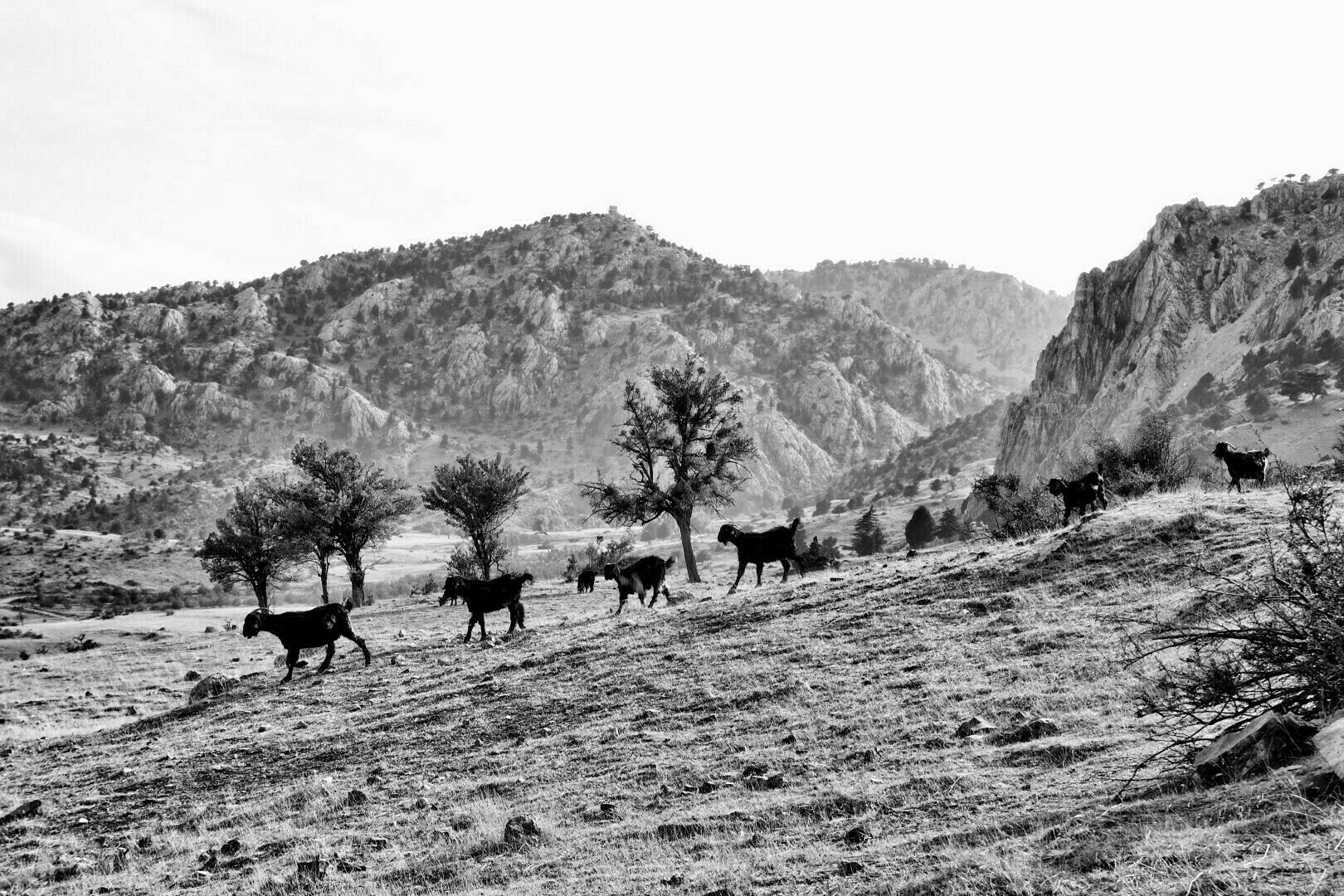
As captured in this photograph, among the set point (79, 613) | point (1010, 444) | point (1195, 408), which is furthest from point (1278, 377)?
point (79, 613)

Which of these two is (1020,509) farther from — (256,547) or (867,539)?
(867,539)

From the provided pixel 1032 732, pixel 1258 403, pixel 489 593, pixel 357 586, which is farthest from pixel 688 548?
pixel 1258 403

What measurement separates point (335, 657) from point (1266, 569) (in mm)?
23183

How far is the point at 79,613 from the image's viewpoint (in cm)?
6425

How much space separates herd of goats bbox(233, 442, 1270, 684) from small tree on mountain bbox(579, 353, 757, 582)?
1082 cm

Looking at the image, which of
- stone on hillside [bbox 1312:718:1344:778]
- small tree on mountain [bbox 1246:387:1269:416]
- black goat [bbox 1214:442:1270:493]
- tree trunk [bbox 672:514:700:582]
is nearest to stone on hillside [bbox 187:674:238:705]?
tree trunk [bbox 672:514:700:582]

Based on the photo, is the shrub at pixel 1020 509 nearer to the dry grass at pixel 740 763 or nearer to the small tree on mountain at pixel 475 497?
the dry grass at pixel 740 763

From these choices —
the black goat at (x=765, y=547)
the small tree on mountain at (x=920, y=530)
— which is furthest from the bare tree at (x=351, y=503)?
the small tree on mountain at (x=920, y=530)

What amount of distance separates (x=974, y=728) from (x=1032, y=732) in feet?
2.45

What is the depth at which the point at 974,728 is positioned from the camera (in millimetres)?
10328

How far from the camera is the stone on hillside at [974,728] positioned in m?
10.2

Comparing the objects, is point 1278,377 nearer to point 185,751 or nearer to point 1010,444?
point 1010,444

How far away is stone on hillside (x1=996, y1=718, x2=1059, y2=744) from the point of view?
9703 mm

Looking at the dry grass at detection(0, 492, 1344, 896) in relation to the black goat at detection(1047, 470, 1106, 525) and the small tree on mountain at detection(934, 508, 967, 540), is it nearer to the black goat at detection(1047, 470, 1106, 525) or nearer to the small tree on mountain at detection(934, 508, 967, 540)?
the black goat at detection(1047, 470, 1106, 525)
